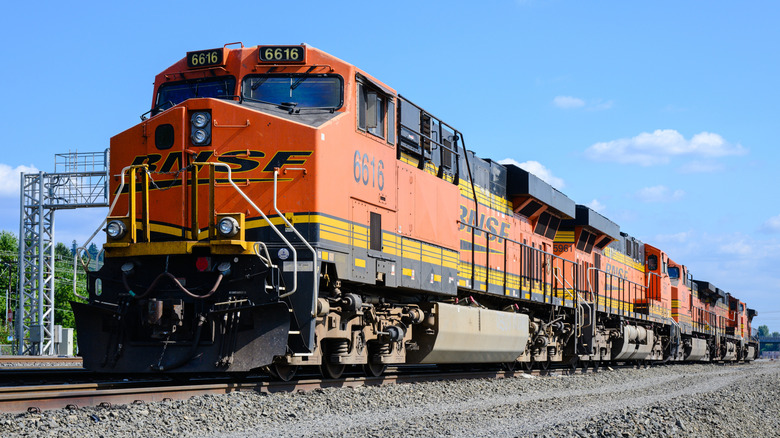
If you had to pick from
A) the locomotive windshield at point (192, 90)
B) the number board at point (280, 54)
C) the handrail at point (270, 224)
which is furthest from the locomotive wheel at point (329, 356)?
the number board at point (280, 54)

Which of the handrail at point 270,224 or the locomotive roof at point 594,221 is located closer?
the handrail at point 270,224

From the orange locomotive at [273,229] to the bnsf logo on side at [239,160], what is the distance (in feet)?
0.05

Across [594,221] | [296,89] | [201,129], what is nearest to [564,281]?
[594,221]

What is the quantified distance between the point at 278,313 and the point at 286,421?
1.33 metres

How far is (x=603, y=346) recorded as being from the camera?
18547 millimetres

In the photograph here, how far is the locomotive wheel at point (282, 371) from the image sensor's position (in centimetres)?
876

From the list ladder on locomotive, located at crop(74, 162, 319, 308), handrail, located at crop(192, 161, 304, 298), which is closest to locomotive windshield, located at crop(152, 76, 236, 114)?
ladder on locomotive, located at crop(74, 162, 319, 308)

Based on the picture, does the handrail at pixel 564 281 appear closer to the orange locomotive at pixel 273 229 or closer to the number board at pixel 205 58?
the orange locomotive at pixel 273 229

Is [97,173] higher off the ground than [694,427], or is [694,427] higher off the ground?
[97,173]

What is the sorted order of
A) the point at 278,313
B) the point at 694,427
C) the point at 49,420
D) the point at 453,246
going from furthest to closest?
the point at 453,246 → the point at 278,313 → the point at 694,427 → the point at 49,420

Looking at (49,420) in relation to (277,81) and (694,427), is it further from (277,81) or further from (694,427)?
(694,427)

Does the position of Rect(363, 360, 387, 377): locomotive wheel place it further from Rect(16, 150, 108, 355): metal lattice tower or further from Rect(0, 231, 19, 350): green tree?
Rect(0, 231, 19, 350): green tree

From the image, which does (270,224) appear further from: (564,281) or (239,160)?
(564,281)

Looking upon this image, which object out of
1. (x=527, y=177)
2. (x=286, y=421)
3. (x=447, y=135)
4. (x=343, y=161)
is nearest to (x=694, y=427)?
(x=286, y=421)
